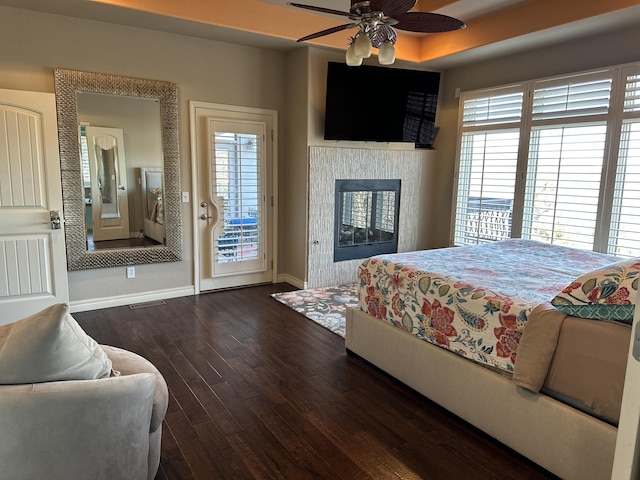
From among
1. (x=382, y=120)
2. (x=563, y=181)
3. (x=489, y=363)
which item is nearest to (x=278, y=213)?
(x=382, y=120)

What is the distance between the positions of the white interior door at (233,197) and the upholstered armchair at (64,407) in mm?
3350

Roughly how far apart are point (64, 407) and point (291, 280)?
4.04 m

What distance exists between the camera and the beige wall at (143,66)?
3764 mm

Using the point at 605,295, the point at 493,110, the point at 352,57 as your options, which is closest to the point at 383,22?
the point at 352,57

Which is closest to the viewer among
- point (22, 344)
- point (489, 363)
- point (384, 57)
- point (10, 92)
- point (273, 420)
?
point (22, 344)

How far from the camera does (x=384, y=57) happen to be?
2830 millimetres

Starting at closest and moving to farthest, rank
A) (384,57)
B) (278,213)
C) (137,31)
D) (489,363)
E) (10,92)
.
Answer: (489,363) < (384,57) < (10,92) < (137,31) < (278,213)

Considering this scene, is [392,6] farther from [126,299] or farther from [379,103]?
[126,299]

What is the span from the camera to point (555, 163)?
14.6 ft

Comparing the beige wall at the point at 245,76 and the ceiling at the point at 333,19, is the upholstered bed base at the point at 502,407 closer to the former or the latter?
the beige wall at the point at 245,76

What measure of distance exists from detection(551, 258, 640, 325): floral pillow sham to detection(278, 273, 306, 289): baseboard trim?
11.5ft

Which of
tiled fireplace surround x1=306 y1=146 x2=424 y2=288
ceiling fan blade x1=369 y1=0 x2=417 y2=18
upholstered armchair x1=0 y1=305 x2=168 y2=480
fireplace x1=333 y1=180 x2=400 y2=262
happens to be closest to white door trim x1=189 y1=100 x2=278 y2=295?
tiled fireplace surround x1=306 y1=146 x2=424 y2=288

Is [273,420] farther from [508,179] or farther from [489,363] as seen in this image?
[508,179]

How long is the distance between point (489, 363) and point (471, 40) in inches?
148
